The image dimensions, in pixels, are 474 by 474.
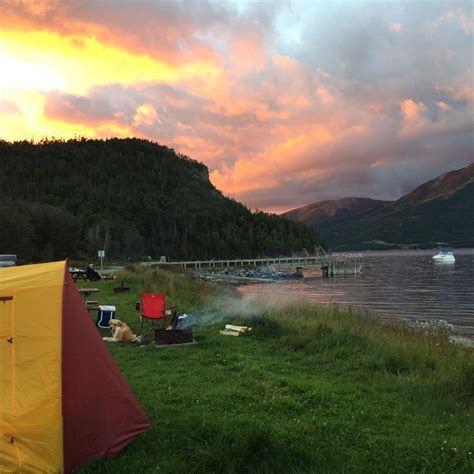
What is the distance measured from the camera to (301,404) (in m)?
6.79

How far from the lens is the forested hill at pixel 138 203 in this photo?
12962cm

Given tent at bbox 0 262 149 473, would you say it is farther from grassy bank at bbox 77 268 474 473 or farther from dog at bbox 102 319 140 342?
dog at bbox 102 319 140 342

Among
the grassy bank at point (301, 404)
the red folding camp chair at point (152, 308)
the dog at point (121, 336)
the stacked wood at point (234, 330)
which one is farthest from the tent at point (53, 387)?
the red folding camp chair at point (152, 308)

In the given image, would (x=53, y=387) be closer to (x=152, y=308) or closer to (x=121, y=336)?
(x=121, y=336)

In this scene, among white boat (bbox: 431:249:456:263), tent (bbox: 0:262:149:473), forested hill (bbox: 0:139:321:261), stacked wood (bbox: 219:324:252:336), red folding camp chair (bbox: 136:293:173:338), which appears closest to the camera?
tent (bbox: 0:262:149:473)

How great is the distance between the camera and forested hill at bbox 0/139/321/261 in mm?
129625

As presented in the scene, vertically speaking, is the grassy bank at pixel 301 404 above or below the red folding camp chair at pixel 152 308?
below

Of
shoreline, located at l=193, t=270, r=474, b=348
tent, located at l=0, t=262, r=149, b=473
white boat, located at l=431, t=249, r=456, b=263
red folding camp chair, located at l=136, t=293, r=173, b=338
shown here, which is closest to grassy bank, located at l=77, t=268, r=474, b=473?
tent, located at l=0, t=262, r=149, b=473

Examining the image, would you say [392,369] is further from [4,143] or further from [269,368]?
[4,143]

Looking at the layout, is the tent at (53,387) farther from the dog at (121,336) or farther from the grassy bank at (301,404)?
the dog at (121,336)

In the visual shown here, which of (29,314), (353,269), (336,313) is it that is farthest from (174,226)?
(29,314)

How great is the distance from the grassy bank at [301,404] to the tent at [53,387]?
0.31 m

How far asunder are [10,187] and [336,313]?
461 feet

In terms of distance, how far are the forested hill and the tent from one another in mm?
88074
